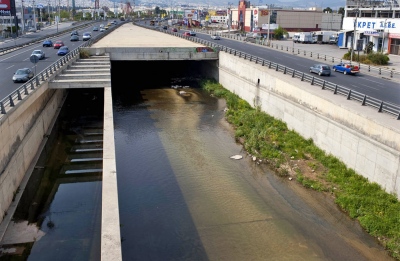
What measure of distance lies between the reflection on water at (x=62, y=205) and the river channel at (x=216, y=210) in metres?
1.85

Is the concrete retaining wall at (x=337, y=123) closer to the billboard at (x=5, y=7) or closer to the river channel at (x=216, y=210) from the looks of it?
the river channel at (x=216, y=210)

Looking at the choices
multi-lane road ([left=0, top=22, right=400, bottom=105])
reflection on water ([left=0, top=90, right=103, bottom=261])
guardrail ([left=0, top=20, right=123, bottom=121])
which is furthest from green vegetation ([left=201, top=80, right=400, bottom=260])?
guardrail ([left=0, top=20, right=123, bottom=121])

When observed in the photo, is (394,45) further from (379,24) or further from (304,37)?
(304,37)

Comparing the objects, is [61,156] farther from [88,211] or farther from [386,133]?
[386,133]

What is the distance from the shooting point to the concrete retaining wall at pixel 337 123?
23.4 meters

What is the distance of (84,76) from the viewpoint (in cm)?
4225

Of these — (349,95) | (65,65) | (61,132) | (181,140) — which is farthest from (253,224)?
(65,65)

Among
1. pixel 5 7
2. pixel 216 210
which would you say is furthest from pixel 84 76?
pixel 5 7

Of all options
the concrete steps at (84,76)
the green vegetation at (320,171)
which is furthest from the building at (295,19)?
the green vegetation at (320,171)

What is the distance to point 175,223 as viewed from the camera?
22.9 metres

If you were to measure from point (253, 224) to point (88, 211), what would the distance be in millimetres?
9591

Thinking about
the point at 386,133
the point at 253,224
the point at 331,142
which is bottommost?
the point at 253,224

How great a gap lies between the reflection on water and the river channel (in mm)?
1854

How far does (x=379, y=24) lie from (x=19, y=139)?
63.7 meters
